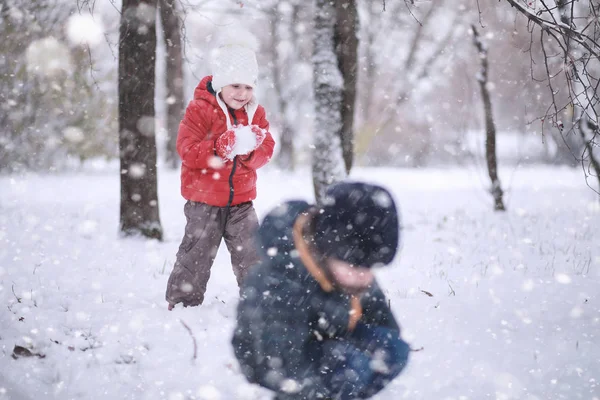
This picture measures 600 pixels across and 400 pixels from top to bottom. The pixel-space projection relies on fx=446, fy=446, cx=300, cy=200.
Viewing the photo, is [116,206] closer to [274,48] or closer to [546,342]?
[546,342]

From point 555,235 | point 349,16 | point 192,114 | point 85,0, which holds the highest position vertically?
point 349,16

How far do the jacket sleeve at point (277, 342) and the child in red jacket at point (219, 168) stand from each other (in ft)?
3.92

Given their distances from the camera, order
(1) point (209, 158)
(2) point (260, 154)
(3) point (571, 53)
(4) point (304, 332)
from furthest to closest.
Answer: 1. (3) point (571, 53)
2. (2) point (260, 154)
3. (1) point (209, 158)
4. (4) point (304, 332)

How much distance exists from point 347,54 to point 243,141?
11.0 feet

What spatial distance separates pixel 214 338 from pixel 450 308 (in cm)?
184

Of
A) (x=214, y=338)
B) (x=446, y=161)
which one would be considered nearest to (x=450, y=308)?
(x=214, y=338)

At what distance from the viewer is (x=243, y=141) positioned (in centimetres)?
306

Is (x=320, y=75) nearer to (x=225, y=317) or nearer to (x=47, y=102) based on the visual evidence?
(x=225, y=317)

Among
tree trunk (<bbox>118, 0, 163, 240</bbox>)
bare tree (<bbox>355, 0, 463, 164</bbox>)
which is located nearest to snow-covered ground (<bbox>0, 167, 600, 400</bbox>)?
tree trunk (<bbox>118, 0, 163, 240</bbox>)

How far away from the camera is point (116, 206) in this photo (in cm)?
755

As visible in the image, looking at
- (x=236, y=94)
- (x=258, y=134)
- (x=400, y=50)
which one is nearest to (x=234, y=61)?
(x=236, y=94)

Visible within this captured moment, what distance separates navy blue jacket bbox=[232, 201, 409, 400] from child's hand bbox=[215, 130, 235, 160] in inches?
42.9

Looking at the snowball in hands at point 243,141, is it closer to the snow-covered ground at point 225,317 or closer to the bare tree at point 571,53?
the snow-covered ground at point 225,317

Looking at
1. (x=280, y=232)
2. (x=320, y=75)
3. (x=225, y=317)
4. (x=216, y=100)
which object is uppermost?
(x=320, y=75)
